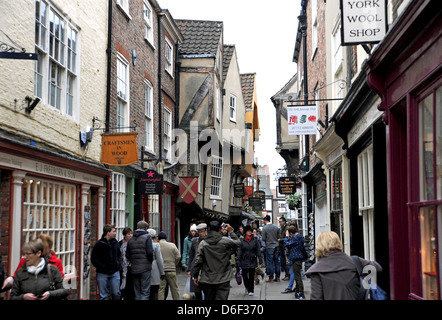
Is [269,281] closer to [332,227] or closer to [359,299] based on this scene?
[332,227]

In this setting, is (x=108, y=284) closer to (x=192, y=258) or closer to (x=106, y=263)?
(x=106, y=263)

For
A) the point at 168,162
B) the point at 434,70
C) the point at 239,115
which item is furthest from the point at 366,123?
the point at 239,115

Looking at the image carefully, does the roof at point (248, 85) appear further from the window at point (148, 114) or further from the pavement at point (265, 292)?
the pavement at point (265, 292)

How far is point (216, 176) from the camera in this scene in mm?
26250

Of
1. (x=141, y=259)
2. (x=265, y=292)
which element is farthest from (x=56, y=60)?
(x=265, y=292)

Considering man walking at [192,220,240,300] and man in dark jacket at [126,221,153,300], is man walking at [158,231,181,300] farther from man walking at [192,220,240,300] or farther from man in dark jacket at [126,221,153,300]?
man walking at [192,220,240,300]

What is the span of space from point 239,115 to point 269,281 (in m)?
14.3

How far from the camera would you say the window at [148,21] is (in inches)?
677

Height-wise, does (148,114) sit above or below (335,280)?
above

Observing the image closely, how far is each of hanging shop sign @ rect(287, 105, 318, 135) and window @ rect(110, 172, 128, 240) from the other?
479 centimetres

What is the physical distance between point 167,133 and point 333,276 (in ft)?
49.4

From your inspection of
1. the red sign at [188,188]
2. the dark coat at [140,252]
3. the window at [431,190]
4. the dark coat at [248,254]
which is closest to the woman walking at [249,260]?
the dark coat at [248,254]

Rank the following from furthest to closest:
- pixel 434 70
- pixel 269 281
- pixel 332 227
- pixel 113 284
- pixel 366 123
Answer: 1. pixel 269 281
2. pixel 332 227
3. pixel 113 284
4. pixel 366 123
5. pixel 434 70

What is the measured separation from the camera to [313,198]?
66.5 feet
